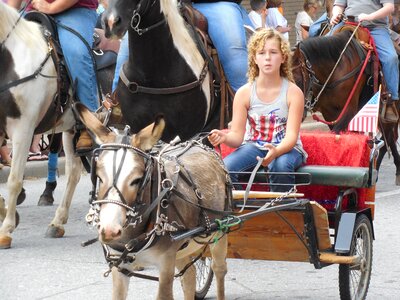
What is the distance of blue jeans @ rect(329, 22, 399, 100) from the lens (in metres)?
12.3

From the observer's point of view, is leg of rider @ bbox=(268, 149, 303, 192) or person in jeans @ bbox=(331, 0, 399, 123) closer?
leg of rider @ bbox=(268, 149, 303, 192)

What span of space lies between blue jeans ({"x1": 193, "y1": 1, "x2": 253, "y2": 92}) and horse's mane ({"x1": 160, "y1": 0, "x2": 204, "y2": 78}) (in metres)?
0.25

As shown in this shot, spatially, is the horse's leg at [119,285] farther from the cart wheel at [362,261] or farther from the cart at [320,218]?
the cart wheel at [362,261]

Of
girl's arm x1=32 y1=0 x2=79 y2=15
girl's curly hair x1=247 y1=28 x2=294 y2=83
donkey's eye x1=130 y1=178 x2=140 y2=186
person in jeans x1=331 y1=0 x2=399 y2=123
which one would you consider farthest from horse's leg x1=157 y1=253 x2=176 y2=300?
person in jeans x1=331 y1=0 x2=399 y2=123

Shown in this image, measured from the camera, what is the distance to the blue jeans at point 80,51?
10047 mm

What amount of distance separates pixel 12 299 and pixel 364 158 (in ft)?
8.43

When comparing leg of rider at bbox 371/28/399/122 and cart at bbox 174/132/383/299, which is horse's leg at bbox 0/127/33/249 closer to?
cart at bbox 174/132/383/299

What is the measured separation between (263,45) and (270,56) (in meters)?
0.08

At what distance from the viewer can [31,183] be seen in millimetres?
13656

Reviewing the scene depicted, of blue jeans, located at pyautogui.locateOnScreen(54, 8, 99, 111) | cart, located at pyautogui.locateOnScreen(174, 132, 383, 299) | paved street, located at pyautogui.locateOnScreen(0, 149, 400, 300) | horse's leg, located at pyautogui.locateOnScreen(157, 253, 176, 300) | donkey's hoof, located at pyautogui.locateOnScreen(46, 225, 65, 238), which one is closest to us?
horse's leg, located at pyautogui.locateOnScreen(157, 253, 176, 300)

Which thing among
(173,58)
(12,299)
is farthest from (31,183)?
(12,299)

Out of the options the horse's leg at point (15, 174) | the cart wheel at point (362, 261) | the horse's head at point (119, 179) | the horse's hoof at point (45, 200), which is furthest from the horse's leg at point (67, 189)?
the horse's head at point (119, 179)

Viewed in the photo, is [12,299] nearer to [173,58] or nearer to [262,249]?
[262,249]

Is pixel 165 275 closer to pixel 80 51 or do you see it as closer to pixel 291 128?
pixel 291 128
